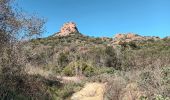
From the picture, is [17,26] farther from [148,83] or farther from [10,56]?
[148,83]

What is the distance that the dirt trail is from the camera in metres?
18.3

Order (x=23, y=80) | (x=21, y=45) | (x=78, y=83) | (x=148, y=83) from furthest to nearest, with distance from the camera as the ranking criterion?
(x=78, y=83), (x=23, y=80), (x=21, y=45), (x=148, y=83)

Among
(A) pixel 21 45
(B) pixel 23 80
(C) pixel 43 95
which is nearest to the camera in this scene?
(A) pixel 21 45

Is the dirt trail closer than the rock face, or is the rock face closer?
the dirt trail

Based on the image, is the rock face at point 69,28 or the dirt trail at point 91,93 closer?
the dirt trail at point 91,93

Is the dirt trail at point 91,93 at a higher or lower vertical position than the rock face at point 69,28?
lower

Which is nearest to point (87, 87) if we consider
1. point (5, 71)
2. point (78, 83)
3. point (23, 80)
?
point (78, 83)

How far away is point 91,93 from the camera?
18.9 metres

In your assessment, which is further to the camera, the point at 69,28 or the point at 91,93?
the point at 69,28

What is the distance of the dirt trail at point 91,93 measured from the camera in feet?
60.0

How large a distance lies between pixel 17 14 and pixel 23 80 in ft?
9.54

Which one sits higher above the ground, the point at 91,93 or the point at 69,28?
the point at 69,28

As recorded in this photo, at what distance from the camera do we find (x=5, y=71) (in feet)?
43.2

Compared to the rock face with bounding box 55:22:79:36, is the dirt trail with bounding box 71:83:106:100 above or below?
below
